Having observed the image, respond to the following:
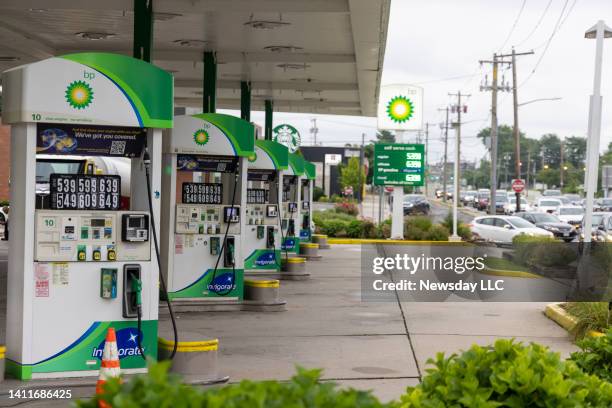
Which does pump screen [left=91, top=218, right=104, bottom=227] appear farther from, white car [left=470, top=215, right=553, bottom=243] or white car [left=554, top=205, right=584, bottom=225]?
white car [left=554, top=205, right=584, bottom=225]

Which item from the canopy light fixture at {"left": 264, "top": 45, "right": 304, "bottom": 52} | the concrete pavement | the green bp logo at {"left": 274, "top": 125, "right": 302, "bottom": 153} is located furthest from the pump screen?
the green bp logo at {"left": 274, "top": 125, "right": 302, "bottom": 153}

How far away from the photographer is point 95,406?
13.0 ft

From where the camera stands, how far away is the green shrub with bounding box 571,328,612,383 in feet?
23.6

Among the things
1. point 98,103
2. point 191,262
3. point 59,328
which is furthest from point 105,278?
point 191,262

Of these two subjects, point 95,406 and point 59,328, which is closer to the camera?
point 95,406

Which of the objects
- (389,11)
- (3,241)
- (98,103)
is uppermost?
(389,11)

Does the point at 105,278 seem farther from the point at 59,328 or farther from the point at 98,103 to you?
the point at 98,103

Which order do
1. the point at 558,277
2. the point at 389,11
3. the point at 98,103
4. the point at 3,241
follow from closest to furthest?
the point at 98,103 → the point at 389,11 → the point at 558,277 → the point at 3,241

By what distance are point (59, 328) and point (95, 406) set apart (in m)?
6.89

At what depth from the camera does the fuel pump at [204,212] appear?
16672 millimetres

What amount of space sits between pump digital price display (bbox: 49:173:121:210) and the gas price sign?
2944 cm

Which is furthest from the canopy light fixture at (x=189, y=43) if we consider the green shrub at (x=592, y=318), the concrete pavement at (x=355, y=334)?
the green shrub at (x=592, y=318)

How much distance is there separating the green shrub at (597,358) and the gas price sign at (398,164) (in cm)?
3251

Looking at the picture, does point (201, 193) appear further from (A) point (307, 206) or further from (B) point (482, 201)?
(B) point (482, 201)
